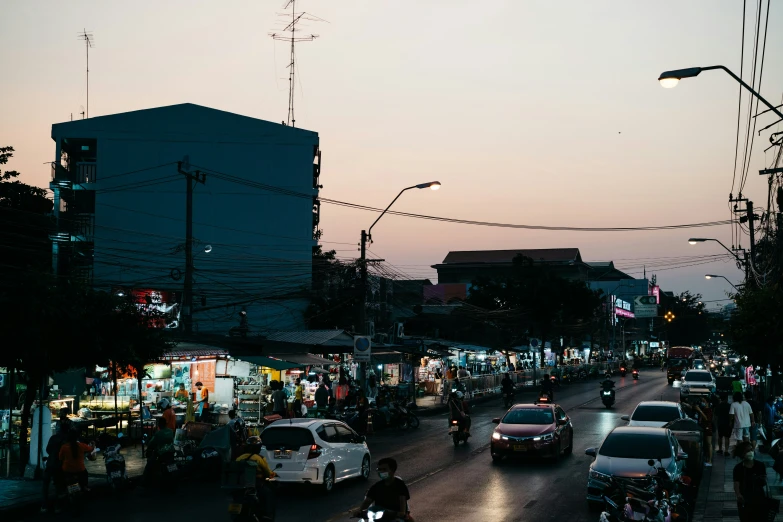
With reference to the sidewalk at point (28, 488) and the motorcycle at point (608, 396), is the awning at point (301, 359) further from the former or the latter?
the motorcycle at point (608, 396)

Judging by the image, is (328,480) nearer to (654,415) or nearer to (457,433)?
(457,433)

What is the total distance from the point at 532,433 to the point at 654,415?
4323 mm

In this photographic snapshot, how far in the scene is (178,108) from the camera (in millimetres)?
62125

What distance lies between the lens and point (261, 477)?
12852 mm

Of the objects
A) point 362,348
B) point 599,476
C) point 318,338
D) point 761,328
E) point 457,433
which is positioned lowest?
point 457,433

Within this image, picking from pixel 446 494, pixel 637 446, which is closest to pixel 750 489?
pixel 637 446

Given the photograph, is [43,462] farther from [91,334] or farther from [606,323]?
[606,323]

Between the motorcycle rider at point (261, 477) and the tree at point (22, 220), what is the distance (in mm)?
30648

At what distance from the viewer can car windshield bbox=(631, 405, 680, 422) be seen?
82.0 ft

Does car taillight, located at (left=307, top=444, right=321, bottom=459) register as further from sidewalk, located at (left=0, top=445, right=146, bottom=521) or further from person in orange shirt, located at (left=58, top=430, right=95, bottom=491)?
sidewalk, located at (left=0, top=445, right=146, bottom=521)

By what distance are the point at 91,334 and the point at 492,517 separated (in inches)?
455

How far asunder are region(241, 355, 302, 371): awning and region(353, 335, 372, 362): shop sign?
2423 millimetres

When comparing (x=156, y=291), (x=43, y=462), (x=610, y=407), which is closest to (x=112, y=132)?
(x=156, y=291)

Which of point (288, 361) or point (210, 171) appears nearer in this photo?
point (288, 361)
